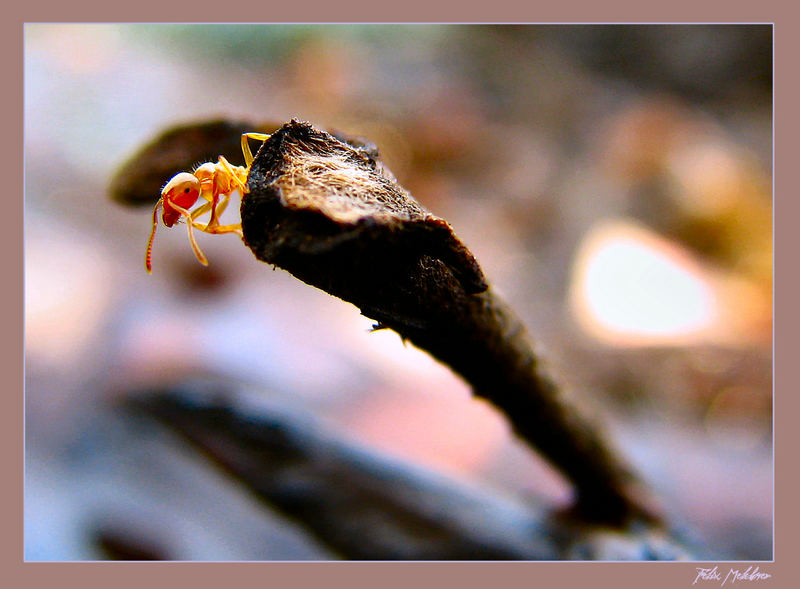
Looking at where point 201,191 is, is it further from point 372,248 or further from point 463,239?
point 463,239

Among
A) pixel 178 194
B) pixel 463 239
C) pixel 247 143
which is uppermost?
pixel 463 239

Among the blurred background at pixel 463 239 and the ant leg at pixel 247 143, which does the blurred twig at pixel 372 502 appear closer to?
the blurred background at pixel 463 239

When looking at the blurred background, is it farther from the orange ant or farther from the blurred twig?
the orange ant

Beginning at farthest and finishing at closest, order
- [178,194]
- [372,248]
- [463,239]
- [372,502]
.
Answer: [463,239] < [372,502] < [178,194] < [372,248]

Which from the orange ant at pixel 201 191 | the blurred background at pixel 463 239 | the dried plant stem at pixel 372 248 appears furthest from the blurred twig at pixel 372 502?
the orange ant at pixel 201 191

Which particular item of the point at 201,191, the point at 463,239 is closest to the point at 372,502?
the point at 463,239

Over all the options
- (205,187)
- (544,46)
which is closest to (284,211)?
(205,187)

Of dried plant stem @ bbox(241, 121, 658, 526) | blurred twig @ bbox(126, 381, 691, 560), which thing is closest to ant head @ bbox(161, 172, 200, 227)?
dried plant stem @ bbox(241, 121, 658, 526)

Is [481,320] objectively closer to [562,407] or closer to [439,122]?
[562,407]
